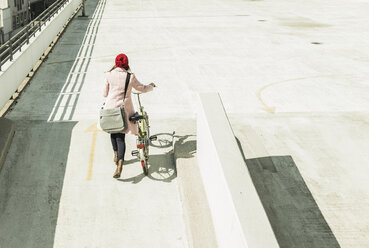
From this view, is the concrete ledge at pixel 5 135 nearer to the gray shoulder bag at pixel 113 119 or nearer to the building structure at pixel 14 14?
the gray shoulder bag at pixel 113 119

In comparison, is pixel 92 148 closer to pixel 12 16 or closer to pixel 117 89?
pixel 117 89

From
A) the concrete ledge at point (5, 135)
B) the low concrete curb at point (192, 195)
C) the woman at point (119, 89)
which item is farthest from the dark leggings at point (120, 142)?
the concrete ledge at point (5, 135)

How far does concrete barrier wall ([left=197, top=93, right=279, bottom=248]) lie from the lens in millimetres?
3916

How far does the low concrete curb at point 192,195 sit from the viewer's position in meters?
5.38

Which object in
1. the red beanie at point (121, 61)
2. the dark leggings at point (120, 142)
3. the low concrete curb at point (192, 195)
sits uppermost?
the red beanie at point (121, 61)

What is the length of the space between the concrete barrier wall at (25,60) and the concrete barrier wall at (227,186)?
19.1 feet

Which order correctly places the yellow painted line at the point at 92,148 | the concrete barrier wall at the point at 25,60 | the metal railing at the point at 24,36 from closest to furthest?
the yellow painted line at the point at 92,148
the concrete barrier wall at the point at 25,60
the metal railing at the point at 24,36

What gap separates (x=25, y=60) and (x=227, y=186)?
10066 millimetres

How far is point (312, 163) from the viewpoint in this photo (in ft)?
25.2

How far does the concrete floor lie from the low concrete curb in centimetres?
25

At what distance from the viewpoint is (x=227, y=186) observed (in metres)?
4.54

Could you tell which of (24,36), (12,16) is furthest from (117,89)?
(12,16)

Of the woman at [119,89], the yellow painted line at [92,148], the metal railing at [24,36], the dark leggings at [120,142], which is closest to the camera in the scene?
Result: the woman at [119,89]

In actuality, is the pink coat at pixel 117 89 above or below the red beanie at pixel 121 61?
below
